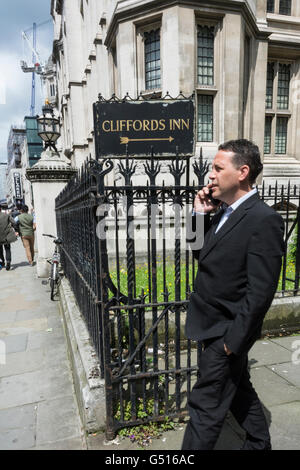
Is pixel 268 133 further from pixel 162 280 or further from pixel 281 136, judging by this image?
pixel 162 280

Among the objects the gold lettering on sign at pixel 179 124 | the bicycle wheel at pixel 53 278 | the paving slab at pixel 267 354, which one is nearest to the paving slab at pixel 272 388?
the paving slab at pixel 267 354

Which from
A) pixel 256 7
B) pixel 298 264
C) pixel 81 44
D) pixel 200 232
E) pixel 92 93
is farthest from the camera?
pixel 81 44

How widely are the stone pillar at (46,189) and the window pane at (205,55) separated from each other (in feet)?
16.3

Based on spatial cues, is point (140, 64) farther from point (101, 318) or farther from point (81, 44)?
point (81, 44)

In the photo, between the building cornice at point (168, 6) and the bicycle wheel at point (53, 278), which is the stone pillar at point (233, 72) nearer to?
the building cornice at point (168, 6)

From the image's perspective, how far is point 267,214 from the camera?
164cm

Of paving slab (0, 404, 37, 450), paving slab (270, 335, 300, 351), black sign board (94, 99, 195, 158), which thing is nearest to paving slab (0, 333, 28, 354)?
paving slab (0, 404, 37, 450)

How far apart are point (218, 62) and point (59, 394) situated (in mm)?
9440

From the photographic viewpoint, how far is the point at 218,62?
28.6 ft

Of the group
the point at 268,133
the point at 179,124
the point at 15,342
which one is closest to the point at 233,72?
the point at 268,133

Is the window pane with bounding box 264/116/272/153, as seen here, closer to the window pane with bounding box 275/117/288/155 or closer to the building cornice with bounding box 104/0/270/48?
the window pane with bounding box 275/117/288/155

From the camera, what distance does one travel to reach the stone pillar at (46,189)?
8.20 m

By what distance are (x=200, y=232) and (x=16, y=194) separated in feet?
243
